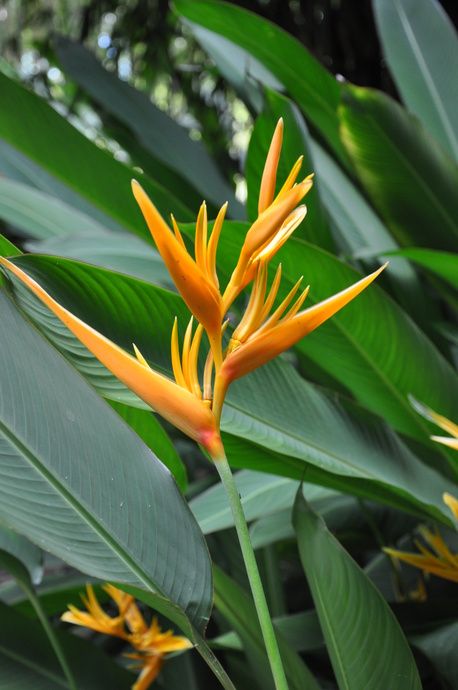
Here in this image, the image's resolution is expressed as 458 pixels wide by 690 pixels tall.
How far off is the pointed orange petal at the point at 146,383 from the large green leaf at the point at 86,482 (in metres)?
0.08

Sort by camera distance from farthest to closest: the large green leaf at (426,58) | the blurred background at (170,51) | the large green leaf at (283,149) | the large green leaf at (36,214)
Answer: the blurred background at (170,51)
the large green leaf at (426,58)
the large green leaf at (36,214)
the large green leaf at (283,149)

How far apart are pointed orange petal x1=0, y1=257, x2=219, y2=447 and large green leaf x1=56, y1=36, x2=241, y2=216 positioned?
3.16 feet

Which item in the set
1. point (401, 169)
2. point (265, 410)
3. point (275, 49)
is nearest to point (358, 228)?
point (401, 169)

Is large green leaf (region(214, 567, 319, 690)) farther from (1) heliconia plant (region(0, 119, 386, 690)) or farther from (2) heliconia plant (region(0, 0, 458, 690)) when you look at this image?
(1) heliconia plant (region(0, 119, 386, 690))

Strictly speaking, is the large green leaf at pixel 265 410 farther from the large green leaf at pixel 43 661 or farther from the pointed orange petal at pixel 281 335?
the large green leaf at pixel 43 661

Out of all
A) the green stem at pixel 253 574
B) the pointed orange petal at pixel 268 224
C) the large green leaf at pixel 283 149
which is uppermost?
the large green leaf at pixel 283 149

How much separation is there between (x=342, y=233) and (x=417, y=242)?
0.10 m

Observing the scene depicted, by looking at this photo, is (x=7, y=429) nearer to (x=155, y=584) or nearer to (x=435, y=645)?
(x=155, y=584)

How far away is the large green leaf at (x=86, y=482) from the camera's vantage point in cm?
38

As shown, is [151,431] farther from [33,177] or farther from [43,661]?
[33,177]

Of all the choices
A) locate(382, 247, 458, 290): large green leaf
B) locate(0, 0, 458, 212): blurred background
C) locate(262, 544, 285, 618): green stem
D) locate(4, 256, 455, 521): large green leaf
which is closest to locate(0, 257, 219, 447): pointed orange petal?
locate(4, 256, 455, 521): large green leaf

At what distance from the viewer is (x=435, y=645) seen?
614mm

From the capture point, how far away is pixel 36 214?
3.38 ft

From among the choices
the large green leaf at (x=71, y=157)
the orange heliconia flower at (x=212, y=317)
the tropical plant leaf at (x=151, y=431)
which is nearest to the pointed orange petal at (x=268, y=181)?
the orange heliconia flower at (x=212, y=317)
